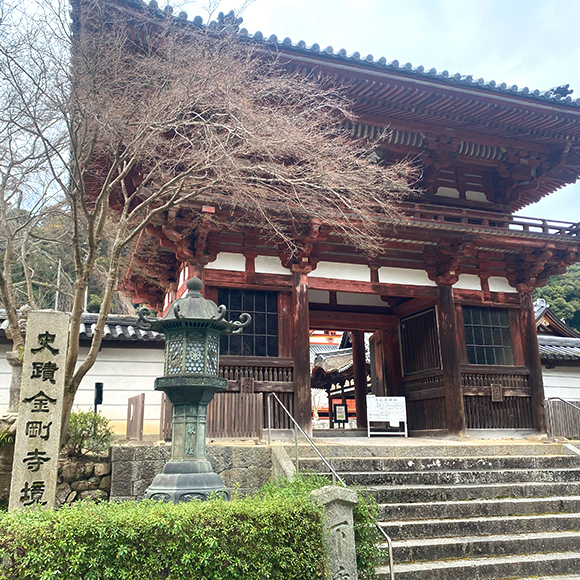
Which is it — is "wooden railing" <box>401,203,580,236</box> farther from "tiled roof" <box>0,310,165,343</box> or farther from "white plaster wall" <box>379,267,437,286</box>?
"tiled roof" <box>0,310,165,343</box>

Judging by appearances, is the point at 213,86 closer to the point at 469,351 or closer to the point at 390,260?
the point at 390,260

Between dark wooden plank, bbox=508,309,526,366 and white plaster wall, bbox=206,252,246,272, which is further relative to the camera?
dark wooden plank, bbox=508,309,526,366

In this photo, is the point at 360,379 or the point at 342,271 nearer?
the point at 342,271

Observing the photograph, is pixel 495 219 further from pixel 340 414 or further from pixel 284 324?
pixel 340 414

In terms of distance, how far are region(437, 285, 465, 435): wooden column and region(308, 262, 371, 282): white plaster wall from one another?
1715 mm

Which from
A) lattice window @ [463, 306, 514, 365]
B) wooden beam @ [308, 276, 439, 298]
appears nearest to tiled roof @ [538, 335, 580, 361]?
lattice window @ [463, 306, 514, 365]

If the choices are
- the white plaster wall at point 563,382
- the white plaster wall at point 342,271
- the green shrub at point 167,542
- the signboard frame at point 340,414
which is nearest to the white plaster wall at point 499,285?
the white plaster wall at point 342,271

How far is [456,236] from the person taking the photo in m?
10.8

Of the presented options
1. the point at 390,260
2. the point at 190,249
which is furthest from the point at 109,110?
the point at 390,260

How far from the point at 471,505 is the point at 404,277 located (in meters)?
5.63

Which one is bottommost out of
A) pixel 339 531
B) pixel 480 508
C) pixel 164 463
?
pixel 480 508

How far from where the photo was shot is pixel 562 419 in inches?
424

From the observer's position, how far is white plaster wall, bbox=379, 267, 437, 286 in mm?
11492

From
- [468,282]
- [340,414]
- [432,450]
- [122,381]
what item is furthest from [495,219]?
[340,414]
